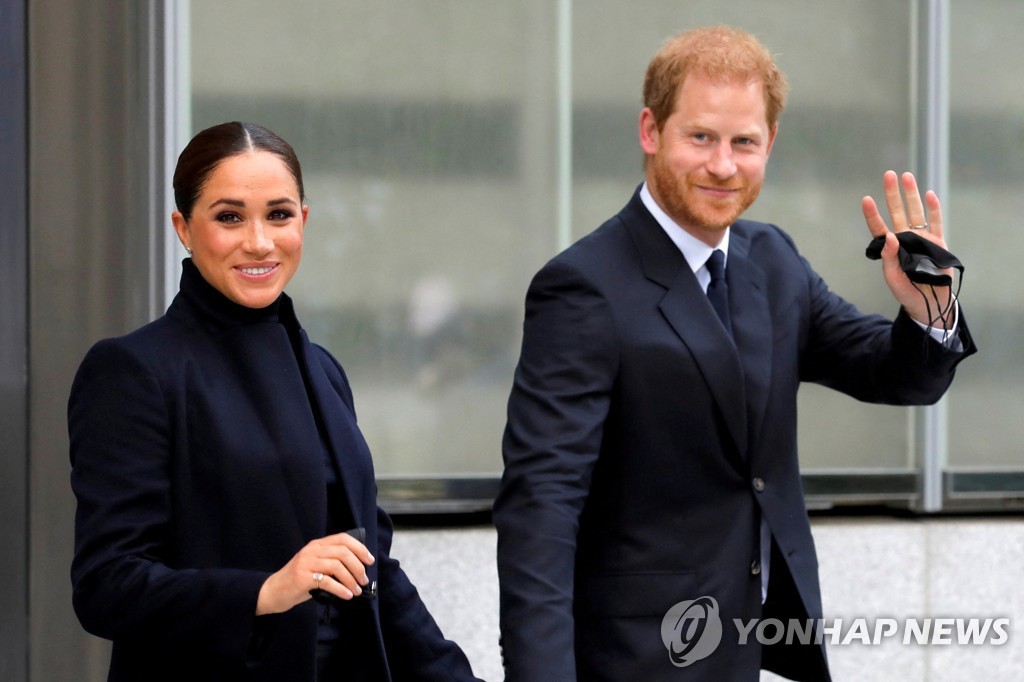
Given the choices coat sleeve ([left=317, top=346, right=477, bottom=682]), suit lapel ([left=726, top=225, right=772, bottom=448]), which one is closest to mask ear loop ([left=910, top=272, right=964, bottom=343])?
suit lapel ([left=726, top=225, right=772, bottom=448])

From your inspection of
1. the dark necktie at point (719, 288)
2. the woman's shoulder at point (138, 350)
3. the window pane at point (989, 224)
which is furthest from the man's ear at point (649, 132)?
the window pane at point (989, 224)

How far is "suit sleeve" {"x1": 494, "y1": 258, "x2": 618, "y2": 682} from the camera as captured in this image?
2.82 m

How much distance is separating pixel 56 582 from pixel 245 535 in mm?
2397

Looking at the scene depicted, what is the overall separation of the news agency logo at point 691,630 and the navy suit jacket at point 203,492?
607 millimetres

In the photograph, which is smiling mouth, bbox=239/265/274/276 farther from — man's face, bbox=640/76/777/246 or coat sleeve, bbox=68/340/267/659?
man's face, bbox=640/76/777/246

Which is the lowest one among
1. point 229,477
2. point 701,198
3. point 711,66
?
point 229,477

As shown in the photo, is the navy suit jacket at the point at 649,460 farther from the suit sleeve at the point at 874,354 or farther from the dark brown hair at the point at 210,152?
the dark brown hair at the point at 210,152

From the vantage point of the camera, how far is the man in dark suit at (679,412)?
3006mm

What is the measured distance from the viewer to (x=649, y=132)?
10.5ft

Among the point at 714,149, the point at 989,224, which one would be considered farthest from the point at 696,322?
the point at 989,224

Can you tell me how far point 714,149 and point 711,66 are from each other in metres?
0.18

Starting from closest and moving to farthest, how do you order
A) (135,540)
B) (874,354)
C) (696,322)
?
(135,540) → (696,322) → (874,354)

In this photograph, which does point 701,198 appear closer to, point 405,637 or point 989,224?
point 405,637

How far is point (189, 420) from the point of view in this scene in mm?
2752
